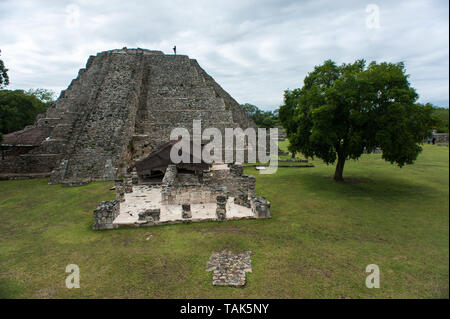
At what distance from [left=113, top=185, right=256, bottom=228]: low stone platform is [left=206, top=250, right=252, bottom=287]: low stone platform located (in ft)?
7.57

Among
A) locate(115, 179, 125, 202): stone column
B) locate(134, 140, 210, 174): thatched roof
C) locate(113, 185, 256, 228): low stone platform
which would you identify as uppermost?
locate(134, 140, 210, 174): thatched roof

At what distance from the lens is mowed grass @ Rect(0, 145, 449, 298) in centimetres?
462

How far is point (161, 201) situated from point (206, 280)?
539cm

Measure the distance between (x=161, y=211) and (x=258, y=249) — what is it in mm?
4142

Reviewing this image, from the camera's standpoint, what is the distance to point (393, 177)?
13641mm

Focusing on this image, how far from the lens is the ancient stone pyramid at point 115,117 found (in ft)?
50.1

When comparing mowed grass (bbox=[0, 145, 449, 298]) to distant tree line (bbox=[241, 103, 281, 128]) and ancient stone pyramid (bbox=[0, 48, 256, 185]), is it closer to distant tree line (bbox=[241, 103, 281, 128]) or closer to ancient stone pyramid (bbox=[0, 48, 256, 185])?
ancient stone pyramid (bbox=[0, 48, 256, 185])
